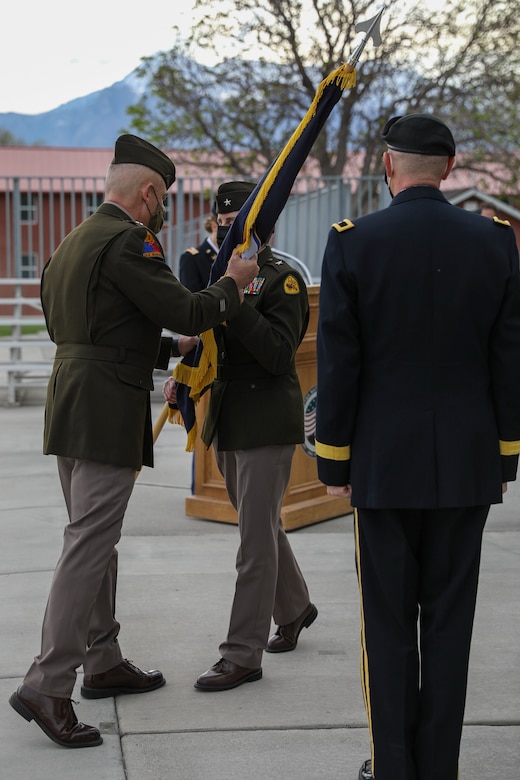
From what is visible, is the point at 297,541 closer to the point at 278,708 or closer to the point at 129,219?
the point at 278,708

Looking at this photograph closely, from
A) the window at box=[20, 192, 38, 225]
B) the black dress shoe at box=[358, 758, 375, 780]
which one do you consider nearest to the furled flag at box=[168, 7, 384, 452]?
the black dress shoe at box=[358, 758, 375, 780]

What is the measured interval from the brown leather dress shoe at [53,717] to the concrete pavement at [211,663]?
0.14 feet

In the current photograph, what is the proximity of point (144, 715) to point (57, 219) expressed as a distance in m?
24.5

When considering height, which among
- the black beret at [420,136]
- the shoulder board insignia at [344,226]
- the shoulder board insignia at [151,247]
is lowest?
the shoulder board insignia at [151,247]

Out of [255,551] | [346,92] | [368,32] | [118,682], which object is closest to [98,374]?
[255,551]

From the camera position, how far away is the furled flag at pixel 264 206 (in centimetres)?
367

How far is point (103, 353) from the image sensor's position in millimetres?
3662

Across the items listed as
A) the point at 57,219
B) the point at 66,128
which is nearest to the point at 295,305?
the point at 57,219

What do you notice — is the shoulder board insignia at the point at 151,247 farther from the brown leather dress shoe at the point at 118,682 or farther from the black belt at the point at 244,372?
the brown leather dress shoe at the point at 118,682

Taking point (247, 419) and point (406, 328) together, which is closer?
point (406, 328)

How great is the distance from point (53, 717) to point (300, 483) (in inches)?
130

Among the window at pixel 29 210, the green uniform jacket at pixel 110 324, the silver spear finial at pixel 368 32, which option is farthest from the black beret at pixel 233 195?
the window at pixel 29 210

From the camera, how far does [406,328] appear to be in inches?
115

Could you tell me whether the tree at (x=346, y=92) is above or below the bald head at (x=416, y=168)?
above
